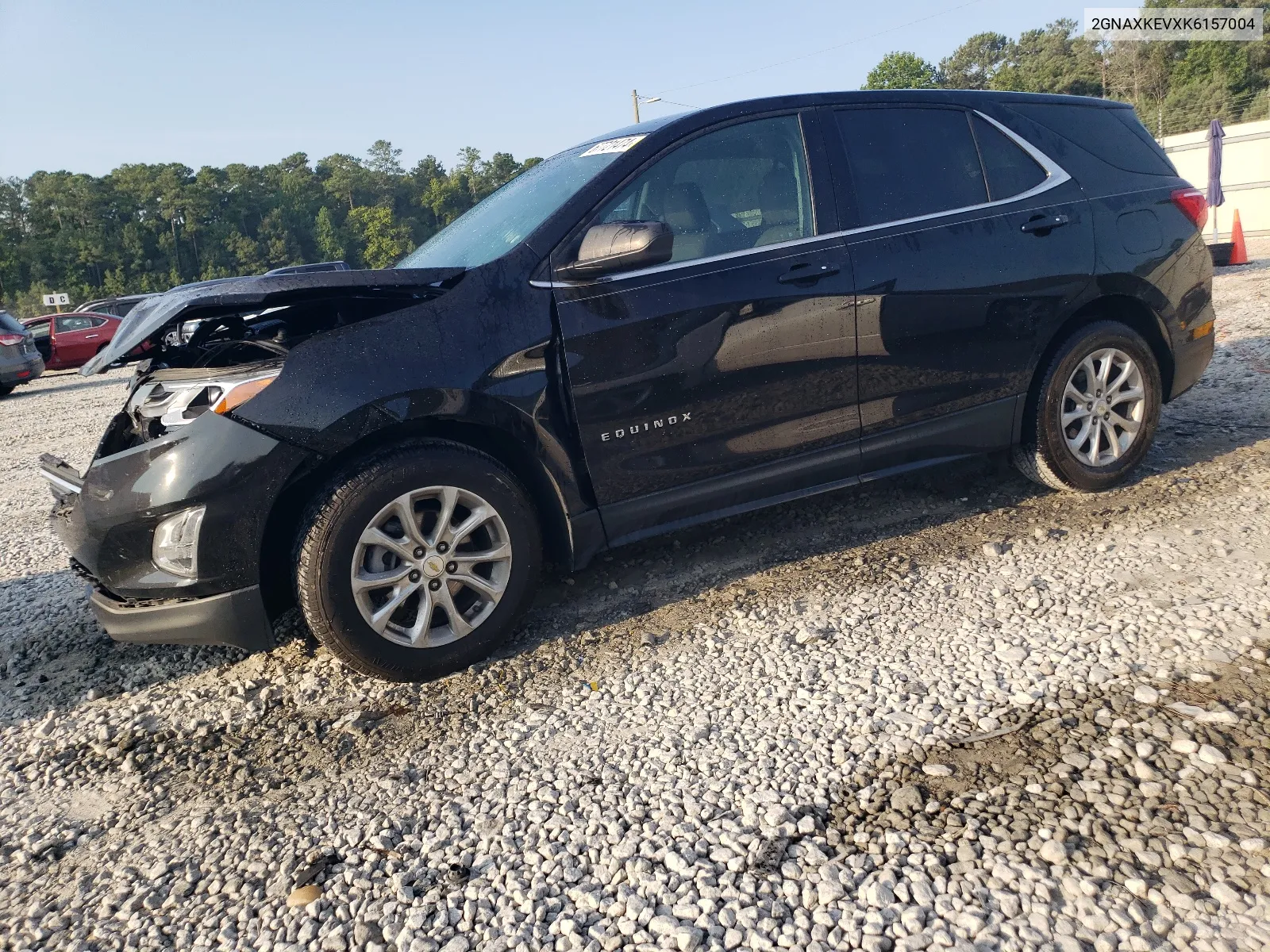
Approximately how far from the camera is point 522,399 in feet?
10.5

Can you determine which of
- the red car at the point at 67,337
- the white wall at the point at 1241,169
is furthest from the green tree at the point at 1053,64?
the red car at the point at 67,337

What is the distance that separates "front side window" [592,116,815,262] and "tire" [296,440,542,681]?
1.15 meters

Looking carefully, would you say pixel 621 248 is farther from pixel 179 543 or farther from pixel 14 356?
pixel 14 356

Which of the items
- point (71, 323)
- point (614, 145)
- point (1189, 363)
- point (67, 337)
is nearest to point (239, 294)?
Result: point (614, 145)

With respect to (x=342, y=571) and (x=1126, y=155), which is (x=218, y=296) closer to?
(x=342, y=571)

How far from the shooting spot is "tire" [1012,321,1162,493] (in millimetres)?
4234

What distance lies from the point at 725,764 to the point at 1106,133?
3.88 m

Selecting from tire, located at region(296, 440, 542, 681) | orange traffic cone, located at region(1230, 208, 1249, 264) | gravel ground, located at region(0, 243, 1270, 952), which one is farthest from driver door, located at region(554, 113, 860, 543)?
orange traffic cone, located at region(1230, 208, 1249, 264)

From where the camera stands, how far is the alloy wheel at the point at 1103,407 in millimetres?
4293

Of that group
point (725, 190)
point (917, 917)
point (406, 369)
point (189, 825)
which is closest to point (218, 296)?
point (406, 369)

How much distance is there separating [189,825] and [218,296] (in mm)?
1626

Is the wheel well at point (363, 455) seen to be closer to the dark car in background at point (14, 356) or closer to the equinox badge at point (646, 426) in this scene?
the equinox badge at point (646, 426)

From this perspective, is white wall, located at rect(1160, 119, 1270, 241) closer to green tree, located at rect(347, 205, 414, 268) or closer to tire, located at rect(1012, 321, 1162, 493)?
tire, located at rect(1012, 321, 1162, 493)

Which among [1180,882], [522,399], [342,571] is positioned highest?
[522,399]
